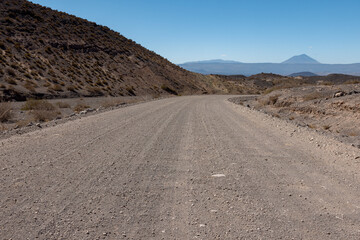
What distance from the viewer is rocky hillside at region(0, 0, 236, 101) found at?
32.0 meters

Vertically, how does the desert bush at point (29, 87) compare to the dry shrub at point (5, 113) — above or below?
above

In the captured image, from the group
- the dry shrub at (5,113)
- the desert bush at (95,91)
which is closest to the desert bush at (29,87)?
the desert bush at (95,91)

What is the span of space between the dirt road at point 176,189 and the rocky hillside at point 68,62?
21.0m

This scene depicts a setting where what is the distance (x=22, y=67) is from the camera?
33.7 metres

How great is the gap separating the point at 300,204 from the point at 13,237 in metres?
3.84

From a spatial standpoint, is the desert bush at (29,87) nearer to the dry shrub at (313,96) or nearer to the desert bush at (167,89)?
the dry shrub at (313,96)

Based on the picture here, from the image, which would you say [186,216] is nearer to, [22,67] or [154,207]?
[154,207]

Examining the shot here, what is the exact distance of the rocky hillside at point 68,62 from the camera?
105 ft

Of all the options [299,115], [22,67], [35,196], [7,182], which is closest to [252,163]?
[35,196]

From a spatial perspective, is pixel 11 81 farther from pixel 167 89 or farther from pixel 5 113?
pixel 167 89

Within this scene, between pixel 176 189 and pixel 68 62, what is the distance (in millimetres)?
42623

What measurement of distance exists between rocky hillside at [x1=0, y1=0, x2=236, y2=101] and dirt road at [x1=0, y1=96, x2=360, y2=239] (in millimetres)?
20952

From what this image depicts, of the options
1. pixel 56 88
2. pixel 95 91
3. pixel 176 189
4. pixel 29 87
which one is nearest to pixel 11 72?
pixel 29 87

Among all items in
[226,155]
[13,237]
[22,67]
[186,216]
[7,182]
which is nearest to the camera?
[13,237]
